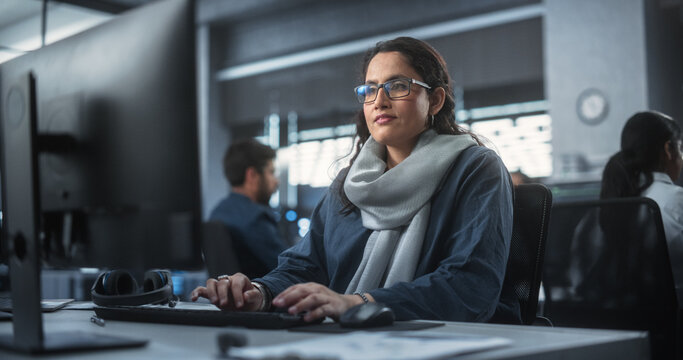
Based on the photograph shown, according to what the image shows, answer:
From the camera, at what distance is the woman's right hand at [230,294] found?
1263 mm

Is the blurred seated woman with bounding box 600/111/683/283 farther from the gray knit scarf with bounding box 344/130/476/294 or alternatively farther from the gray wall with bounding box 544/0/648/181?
the gray wall with bounding box 544/0/648/181

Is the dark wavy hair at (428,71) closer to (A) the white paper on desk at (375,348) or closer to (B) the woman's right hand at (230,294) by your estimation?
(B) the woman's right hand at (230,294)

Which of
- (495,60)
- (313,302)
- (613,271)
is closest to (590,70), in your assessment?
(495,60)

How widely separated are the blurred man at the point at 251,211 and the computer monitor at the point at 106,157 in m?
2.17

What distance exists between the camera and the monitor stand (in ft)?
2.77

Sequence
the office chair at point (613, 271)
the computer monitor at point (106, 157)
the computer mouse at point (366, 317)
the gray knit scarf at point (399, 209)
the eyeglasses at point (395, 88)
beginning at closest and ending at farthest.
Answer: the computer monitor at point (106, 157) → the computer mouse at point (366, 317) → the gray knit scarf at point (399, 209) → the eyeglasses at point (395, 88) → the office chair at point (613, 271)

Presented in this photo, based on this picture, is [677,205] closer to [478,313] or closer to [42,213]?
[478,313]

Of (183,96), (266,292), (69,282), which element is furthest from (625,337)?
(69,282)

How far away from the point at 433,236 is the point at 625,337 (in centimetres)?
62

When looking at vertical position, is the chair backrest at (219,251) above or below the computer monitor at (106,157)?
below

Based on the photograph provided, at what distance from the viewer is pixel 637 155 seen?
93.7 inches

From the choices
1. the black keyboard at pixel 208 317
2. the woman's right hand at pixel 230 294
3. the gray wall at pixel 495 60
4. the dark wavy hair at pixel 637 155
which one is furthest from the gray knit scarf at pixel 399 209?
the gray wall at pixel 495 60

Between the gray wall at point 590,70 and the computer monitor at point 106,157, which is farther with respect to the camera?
the gray wall at point 590,70

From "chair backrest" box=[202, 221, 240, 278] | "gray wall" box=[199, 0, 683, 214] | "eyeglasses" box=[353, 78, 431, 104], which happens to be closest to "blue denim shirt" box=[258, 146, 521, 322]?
"eyeglasses" box=[353, 78, 431, 104]
